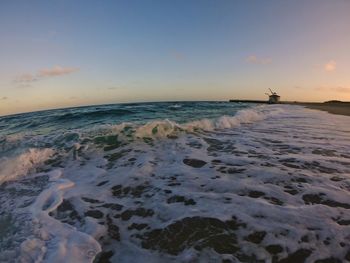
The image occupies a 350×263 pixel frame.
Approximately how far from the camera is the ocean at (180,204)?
290 centimetres

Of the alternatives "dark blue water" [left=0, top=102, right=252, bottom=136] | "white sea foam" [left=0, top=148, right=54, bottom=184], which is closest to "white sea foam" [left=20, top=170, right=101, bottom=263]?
"white sea foam" [left=0, top=148, right=54, bottom=184]

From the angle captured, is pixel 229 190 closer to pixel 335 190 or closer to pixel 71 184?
pixel 335 190

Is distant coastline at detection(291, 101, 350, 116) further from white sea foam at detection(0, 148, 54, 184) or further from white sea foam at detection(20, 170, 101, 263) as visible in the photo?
white sea foam at detection(20, 170, 101, 263)

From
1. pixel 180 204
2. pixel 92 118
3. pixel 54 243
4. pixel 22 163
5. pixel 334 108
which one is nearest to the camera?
pixel 54 243

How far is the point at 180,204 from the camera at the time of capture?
4016 millimetres

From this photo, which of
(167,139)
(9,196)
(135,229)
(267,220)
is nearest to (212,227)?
(267,220)

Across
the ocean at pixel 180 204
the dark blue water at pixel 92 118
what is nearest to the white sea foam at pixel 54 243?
the ocean at pixel 180 204

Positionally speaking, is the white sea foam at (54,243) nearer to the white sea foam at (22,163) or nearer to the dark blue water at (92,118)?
the white sea foam at (22,163)

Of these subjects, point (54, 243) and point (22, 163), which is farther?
point (22, 163)

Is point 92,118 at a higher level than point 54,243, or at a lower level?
higher

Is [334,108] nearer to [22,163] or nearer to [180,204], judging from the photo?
[180,204]

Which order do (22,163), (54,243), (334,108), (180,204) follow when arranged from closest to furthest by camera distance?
1. (54,243)
2. (180,204)
3. (22,163)
4. (334,108)

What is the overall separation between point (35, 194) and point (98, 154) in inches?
116

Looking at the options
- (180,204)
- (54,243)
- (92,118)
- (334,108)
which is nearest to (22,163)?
(54,243)
